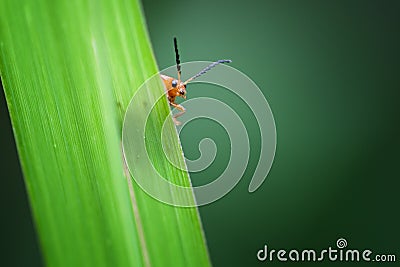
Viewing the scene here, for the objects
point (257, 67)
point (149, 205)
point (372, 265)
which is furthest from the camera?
point (257, 67)

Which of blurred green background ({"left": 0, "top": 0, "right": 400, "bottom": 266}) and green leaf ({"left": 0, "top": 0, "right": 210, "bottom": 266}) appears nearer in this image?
green leaf ({"left": 0, "top": 0, "right": 210, "bottom": 266})

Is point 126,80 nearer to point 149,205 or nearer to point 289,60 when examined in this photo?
point 149,205

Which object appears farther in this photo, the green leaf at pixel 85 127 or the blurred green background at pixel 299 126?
the blurred green background at pixel 299 126

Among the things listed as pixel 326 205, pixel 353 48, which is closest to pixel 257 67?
pixel 353 48
